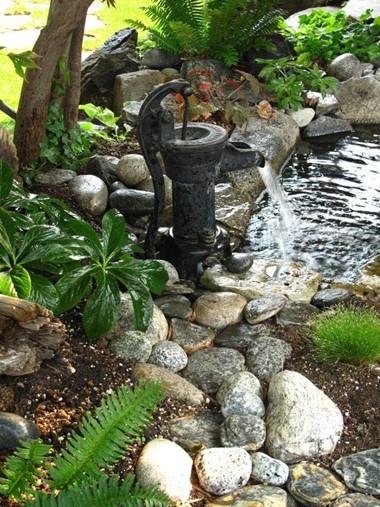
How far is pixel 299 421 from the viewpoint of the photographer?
3430 mm

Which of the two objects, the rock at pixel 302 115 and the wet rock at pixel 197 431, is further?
the rock at pixel 302 115

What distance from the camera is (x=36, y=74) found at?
5.15 m

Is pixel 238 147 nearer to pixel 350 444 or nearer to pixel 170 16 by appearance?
pixel 350 444

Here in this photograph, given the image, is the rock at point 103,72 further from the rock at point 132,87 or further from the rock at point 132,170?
the rock at point 132,170

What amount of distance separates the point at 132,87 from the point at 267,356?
4075mm

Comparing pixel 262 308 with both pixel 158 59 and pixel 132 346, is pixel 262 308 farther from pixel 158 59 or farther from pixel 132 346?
pixel 158 59

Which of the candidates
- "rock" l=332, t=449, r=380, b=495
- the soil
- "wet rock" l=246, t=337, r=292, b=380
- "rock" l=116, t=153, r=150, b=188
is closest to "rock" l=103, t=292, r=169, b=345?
the soil

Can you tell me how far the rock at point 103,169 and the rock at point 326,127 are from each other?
2.47 metres

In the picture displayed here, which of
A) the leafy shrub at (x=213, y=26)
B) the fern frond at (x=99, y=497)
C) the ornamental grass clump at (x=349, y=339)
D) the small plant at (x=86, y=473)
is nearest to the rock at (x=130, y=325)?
the ornamental grass clump at (x=349, y=339)

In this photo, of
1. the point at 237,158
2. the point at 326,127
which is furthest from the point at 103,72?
the point at 237,158

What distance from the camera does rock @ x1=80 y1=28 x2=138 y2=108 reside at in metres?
7.54

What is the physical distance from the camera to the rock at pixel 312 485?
3172 millimetres

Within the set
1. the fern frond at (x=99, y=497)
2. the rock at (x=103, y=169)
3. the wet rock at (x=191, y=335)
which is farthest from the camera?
the rock at (x=103, y=169)

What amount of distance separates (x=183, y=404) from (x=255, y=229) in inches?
88.7
